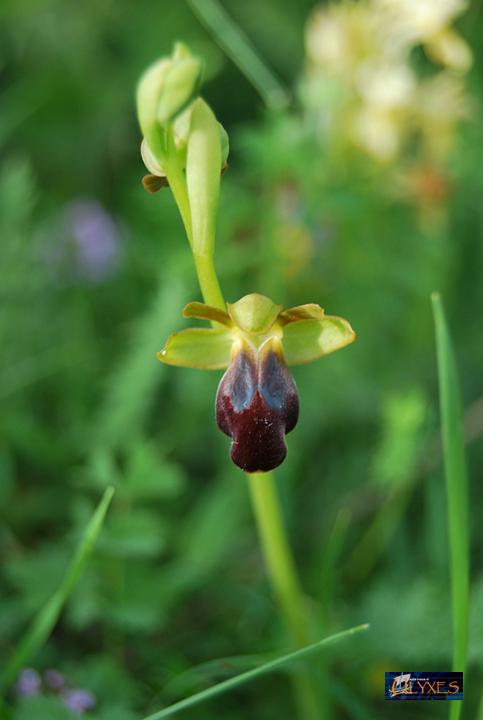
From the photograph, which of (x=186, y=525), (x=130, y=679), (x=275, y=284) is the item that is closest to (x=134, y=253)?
(x=275, y=284)

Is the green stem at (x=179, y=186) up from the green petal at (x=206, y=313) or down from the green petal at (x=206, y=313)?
up

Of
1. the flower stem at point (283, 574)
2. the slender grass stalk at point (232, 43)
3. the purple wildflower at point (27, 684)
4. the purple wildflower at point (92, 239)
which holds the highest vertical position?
the slender grass stalk at point (232, 43)

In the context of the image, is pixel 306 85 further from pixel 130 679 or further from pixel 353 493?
pixel 130 679

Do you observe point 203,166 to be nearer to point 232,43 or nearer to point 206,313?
point 206,313

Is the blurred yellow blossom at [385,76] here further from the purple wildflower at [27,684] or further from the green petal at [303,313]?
the purple wildflower at [27,684]

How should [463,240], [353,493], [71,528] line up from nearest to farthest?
[71,528] < [353,493] < [463,240]

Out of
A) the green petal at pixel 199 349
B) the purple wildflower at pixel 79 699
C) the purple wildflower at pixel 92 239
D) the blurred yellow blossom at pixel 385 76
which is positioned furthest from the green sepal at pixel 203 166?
the purple wildflower at pixel 92 239
